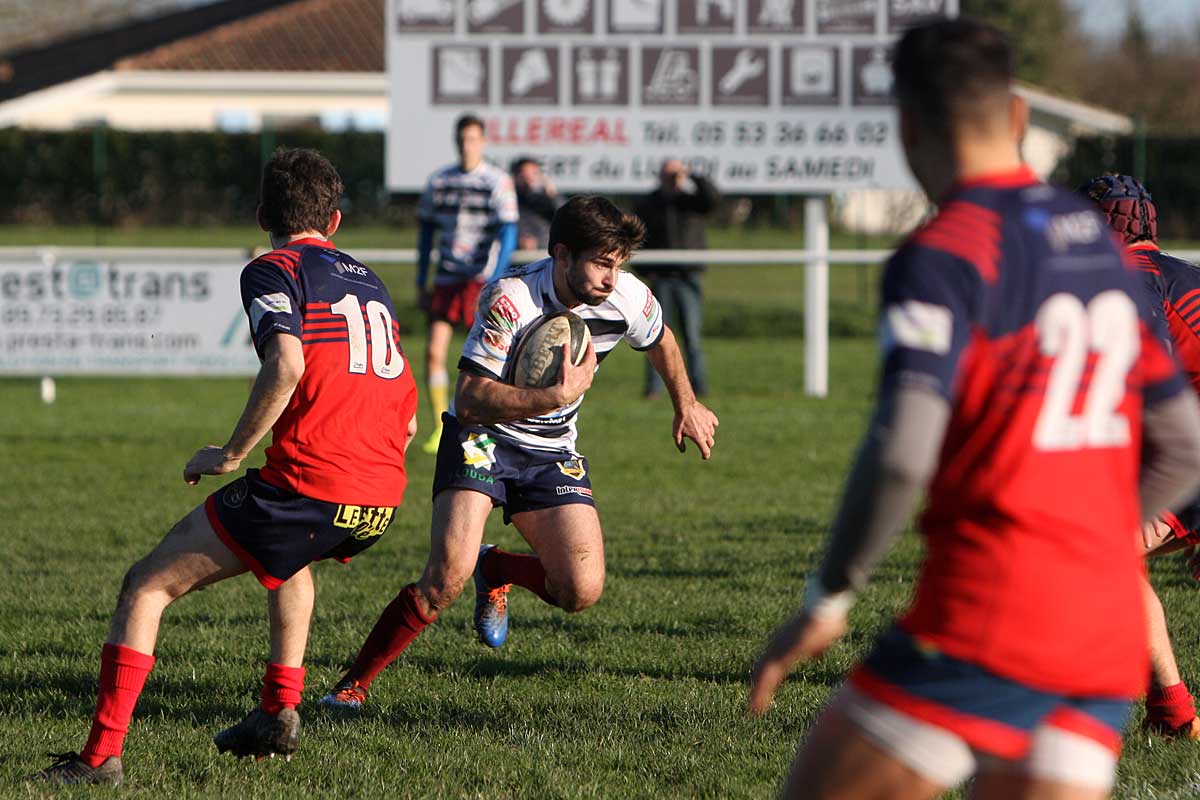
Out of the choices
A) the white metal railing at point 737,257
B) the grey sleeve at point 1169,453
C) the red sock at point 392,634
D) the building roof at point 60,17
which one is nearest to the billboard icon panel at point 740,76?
the white metal railing at point 737,257

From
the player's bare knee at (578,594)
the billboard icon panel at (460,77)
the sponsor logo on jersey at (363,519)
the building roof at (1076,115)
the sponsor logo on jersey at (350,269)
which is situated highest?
the building roof at (1076,115)

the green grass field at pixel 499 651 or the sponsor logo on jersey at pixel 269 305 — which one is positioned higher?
the sponsor logo on jersey at pixel 269 305

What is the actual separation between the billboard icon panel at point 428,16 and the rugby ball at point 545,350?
11.5m

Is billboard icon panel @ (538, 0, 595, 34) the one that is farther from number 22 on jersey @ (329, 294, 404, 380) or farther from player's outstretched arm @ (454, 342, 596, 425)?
number 22 on jersey @ (329, 294, 404, 380)

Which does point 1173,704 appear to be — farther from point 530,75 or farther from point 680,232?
point 530,75

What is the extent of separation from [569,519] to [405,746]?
99 cm

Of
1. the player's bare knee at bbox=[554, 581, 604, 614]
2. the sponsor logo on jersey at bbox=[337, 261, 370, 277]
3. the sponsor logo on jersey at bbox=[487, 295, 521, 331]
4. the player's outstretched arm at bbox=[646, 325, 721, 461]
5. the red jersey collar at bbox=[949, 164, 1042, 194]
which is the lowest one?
the player's bare knee at bbox=[554, 581, 604, 614]

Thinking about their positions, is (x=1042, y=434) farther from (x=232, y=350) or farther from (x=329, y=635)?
(x=232, y=350)

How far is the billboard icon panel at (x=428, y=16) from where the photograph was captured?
52.3ft

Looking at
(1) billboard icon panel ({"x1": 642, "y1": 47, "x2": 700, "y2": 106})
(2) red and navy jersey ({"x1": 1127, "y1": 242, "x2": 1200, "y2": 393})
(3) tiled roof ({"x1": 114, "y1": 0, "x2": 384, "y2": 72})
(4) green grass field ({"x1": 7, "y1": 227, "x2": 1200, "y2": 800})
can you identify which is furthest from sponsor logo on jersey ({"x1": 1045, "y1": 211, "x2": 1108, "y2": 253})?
(3) tiled roof ({"x1": 114, "y1": 0, "x2": 384, "y2": 72})

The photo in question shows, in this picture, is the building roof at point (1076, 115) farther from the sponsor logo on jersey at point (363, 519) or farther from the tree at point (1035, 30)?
the sponsor logo on jersey at point (363, 519)

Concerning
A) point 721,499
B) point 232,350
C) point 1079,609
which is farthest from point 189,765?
point 232,350

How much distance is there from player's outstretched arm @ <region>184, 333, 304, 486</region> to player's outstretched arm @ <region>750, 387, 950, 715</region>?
226cm

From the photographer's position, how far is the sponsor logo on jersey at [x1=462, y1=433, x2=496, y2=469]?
5.37m
